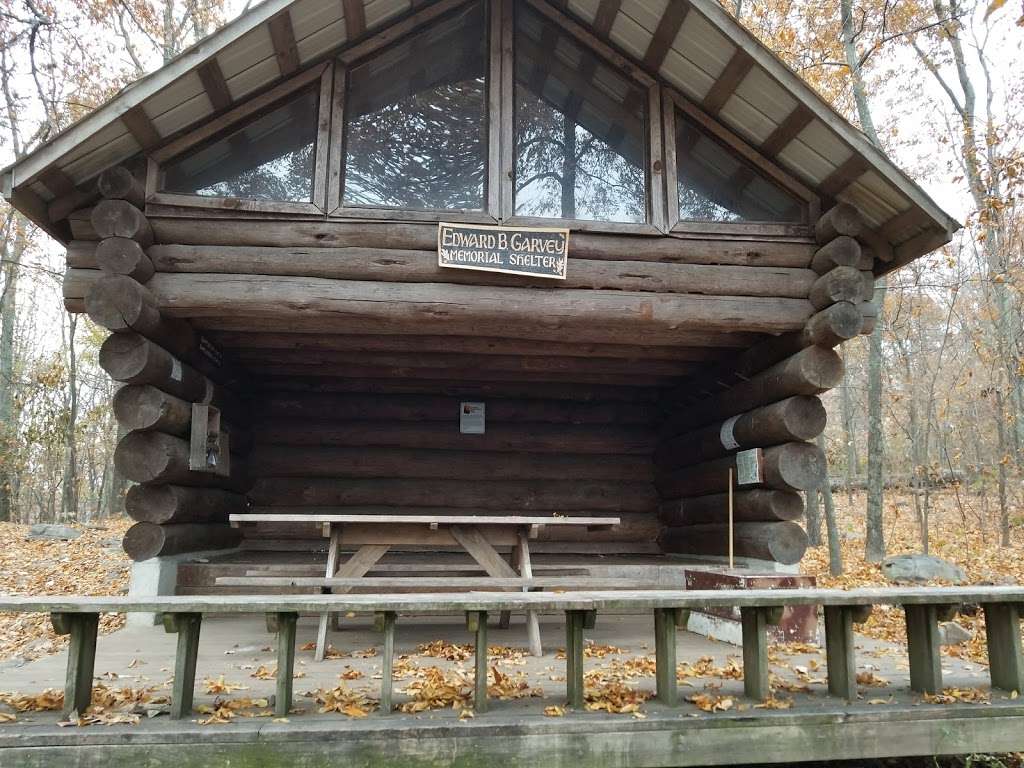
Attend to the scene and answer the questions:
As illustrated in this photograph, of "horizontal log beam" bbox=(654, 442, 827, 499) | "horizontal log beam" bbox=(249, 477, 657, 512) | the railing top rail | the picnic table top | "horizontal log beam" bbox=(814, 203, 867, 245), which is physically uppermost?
"horizontal log beam" bbox=(814, 203, 867, 245)

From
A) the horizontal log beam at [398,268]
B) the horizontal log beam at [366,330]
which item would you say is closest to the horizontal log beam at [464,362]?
the horizontal log beam at [366,330]

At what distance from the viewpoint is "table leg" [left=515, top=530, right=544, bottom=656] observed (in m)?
5.20

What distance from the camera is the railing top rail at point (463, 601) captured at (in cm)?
337

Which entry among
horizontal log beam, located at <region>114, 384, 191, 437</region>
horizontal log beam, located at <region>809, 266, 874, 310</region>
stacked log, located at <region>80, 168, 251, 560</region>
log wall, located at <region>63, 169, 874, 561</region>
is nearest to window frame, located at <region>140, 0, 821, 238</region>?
log wall, located at <region>63, 169, 874, 561</region>

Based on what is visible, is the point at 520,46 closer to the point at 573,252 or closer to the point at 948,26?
the point at 573,252

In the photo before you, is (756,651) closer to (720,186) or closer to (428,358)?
(720,186)

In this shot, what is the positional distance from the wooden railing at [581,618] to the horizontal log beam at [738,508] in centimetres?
250

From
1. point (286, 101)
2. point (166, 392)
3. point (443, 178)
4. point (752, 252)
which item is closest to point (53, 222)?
point (166, 392)

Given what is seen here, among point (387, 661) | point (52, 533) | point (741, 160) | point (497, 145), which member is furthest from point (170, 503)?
point (52, 533)

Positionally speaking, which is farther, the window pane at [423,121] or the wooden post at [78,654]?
the window pane at [423,121]

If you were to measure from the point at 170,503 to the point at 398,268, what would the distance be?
114 inches

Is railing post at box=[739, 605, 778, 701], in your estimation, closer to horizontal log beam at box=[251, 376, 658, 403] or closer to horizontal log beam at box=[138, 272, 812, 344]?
horizontal log beam at box=[138, 272, 812, 344]

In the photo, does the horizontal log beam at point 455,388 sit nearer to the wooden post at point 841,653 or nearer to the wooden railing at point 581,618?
the wooden railing at point 581,618

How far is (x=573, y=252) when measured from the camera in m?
6.38
